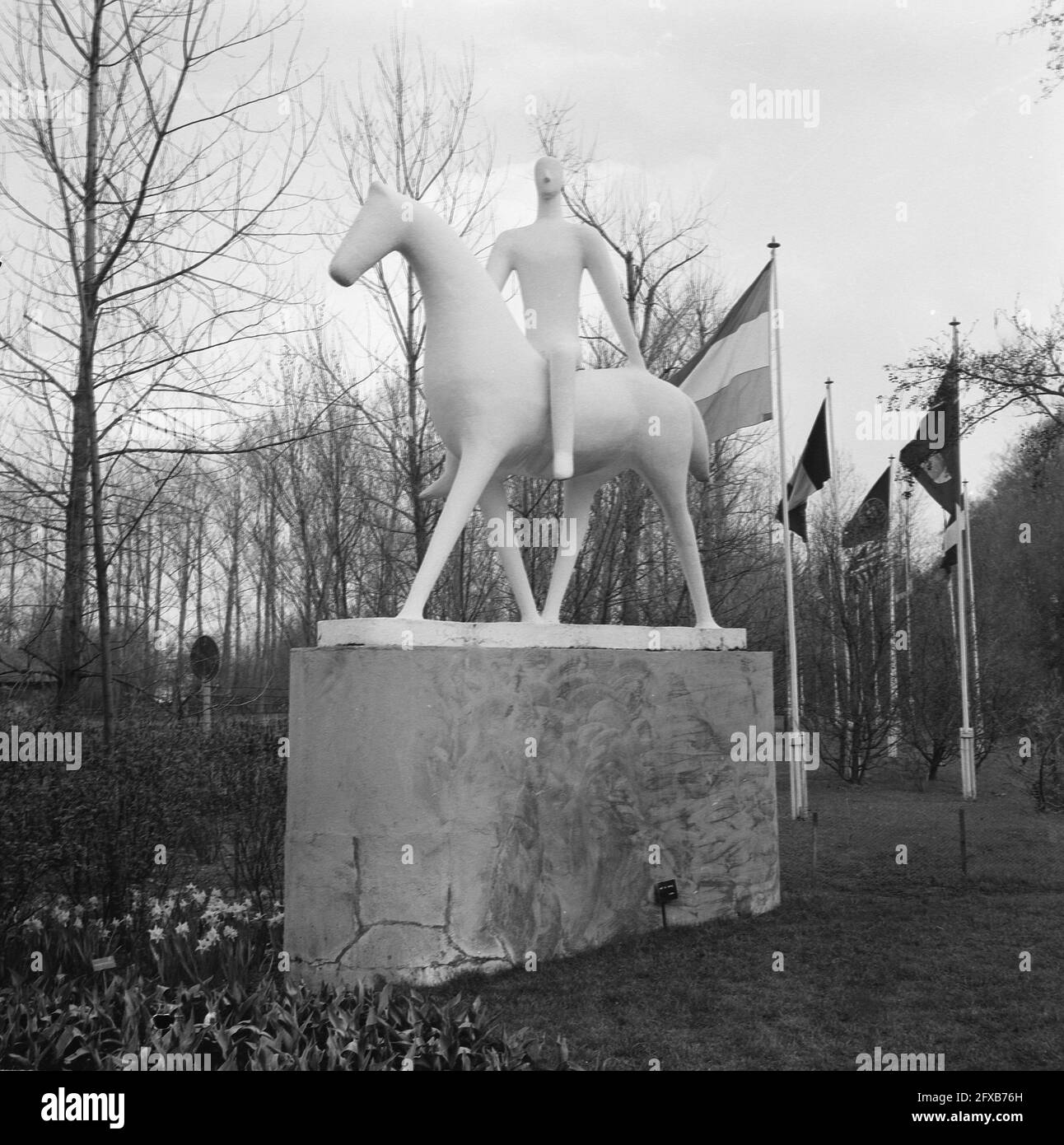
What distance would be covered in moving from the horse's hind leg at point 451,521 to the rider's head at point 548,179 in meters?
1.79

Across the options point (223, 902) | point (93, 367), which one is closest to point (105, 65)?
point (93, 367)

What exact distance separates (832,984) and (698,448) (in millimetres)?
3390

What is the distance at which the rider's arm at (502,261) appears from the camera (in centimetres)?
623

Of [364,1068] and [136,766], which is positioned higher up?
[136,766]

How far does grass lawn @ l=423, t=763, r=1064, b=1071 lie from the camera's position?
4410 mm

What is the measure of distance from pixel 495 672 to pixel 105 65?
4.74 metres

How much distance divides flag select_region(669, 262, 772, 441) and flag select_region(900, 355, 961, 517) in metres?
1.52

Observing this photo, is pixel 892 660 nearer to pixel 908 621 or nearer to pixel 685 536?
pixel 908 621

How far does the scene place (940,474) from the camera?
13.4m

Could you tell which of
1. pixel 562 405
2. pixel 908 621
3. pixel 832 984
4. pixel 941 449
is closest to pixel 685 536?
pixel 562 405

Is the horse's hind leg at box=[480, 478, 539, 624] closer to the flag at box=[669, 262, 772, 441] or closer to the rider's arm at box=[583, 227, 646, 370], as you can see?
the rider's arm at box=[583, 227, 646, 370]

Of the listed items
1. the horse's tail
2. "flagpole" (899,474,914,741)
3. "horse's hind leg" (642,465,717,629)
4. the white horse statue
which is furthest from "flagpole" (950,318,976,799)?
the white horse statue

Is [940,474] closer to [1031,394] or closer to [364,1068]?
[1031,394]

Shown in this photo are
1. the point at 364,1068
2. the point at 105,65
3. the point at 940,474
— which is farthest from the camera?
the point at 940,474
